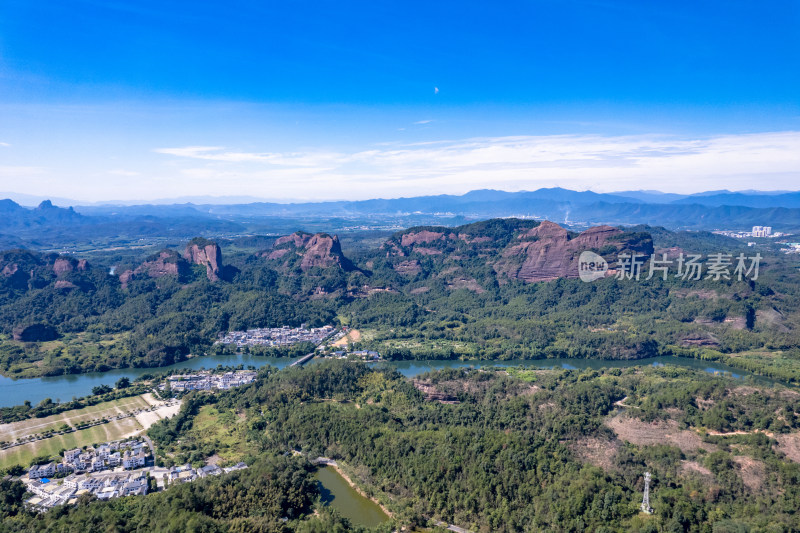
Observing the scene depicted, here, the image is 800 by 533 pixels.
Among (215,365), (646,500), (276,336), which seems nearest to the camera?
(646,500)

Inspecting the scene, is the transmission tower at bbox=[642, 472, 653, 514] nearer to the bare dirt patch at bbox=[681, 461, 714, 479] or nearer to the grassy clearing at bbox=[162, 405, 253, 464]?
the bare dirt patch at bbox=[681, 461, 714, 479]

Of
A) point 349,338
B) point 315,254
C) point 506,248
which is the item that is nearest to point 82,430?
point 349,338

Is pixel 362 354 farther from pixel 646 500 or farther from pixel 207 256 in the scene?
pixel 207 256

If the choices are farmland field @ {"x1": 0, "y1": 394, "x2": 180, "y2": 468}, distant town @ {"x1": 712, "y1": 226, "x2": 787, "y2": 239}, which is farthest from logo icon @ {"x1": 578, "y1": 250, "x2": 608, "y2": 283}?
distant town @ {"x1": 712, "y1": 226, "x2": 787, "y2": 239}

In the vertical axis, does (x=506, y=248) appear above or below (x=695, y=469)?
above

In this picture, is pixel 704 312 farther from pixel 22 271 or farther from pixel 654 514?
pixel 22 271

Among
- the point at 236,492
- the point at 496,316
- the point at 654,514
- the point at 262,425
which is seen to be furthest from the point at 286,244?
the point at 654,514

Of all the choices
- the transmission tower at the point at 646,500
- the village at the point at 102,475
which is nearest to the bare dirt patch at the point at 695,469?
the transmission tower at the point at 646,500
